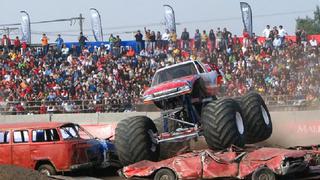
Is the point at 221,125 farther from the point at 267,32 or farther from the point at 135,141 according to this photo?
the point at 267,32

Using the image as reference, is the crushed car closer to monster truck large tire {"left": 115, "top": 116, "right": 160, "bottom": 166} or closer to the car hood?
monster truck large tire {"left": 115, "top": 116, "right": 160, "bottom": 166}

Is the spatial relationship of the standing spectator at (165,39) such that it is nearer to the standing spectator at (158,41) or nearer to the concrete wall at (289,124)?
Result: the standing spectator at (158,41)

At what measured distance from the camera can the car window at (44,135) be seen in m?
14.0

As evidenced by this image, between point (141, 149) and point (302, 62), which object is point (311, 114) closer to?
point (302, 62)

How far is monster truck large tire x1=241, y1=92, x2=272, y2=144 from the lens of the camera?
12.5 meters

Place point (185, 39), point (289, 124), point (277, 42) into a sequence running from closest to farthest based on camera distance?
point (289, 124), point (277, 42), point (185, 39)

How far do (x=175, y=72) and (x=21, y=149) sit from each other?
4.19 m

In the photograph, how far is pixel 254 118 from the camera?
1254 centimetres

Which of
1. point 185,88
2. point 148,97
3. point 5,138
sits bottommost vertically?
point 5,138

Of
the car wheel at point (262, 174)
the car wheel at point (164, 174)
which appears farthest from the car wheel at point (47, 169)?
the car wheel at point (262, 174)

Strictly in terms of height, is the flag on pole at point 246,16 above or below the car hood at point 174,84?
above

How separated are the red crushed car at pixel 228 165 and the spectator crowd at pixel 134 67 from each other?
11.4m

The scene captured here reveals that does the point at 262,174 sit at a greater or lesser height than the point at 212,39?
lesser

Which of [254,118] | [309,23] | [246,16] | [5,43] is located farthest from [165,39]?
[309,23]
